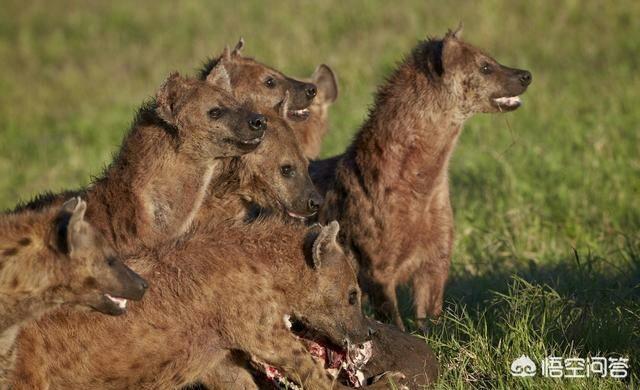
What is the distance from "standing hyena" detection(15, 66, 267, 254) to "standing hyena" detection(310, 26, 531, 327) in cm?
93

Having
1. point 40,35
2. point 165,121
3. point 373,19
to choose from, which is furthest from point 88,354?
point 40,35

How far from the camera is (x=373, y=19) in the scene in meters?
17.7

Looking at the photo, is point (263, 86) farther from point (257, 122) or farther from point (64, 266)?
point (64, 266)

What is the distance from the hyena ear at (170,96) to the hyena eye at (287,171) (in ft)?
2.39

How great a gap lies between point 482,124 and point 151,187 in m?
6.07

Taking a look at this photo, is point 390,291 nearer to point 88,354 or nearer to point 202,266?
point 202,266

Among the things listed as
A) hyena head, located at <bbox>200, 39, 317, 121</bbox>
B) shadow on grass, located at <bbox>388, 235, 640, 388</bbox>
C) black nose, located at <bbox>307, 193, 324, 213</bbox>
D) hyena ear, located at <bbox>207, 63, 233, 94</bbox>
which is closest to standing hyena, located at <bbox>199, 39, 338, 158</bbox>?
hyena head, located at <bbox>200, 39, 317, 121</bbox>

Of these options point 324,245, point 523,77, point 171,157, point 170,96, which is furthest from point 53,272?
point 523,77

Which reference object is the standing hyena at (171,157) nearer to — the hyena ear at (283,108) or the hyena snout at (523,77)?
the hyena ear at (283,108)

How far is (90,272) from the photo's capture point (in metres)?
5.52

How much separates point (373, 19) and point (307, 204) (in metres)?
10.7

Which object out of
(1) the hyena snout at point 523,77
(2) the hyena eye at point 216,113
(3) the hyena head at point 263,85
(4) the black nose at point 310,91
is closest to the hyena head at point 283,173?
(2) the hyena eye at point 216,113

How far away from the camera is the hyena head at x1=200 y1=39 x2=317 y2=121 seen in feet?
27.1

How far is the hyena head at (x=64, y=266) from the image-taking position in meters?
5.41
